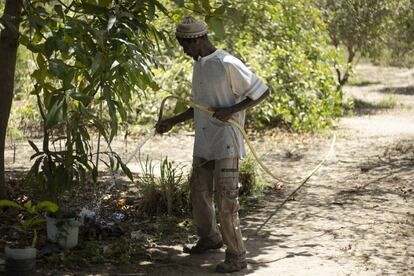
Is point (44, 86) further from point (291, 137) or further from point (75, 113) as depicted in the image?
point (291, 137)

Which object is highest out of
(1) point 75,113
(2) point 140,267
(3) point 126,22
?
(3) point 126,22

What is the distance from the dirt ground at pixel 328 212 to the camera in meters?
5.17

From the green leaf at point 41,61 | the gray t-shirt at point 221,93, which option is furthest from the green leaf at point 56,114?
the gray t-shirt at point 221,93

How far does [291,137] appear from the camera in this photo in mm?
11883

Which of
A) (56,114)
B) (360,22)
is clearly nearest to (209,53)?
(56,114)

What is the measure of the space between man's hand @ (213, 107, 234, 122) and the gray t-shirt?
0.14 meters

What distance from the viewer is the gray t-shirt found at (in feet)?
15.9

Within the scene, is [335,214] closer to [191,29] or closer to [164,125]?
[164,125]

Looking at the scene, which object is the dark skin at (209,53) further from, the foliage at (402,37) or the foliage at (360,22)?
the foliage at (402,37)

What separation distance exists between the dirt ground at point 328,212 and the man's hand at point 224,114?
106 cm

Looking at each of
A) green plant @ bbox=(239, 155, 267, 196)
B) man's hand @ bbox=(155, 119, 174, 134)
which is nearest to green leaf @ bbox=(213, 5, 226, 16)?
man's hand @ bbox=(155, 119, 174, 134)

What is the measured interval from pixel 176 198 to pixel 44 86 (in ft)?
6.26

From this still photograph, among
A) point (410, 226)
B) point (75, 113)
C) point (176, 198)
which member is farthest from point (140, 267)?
point (410, 226)

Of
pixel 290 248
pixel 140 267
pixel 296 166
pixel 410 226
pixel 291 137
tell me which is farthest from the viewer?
pixel 291 137
